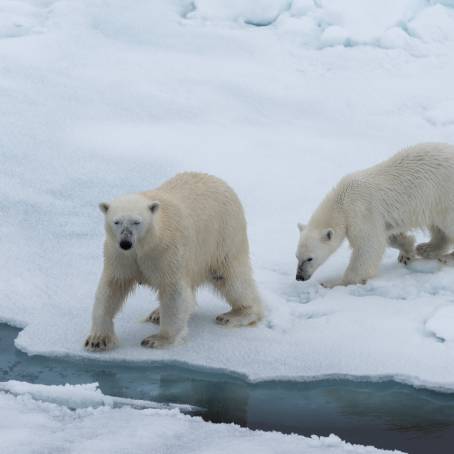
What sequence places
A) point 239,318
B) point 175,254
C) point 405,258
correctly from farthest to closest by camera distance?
point 405,258
point 239,318
point 175,254

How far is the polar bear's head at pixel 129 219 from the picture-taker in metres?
4.68

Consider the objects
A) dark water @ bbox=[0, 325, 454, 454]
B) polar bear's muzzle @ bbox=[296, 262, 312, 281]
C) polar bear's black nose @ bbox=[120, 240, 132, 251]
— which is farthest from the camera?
polar bear's muzzle @ bbox=[296, 262, 312, 281]

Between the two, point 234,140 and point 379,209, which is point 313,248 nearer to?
point 379,209

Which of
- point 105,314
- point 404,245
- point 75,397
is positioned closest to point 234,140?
point 404,245

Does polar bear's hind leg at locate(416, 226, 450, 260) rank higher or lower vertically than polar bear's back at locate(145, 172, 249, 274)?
lower

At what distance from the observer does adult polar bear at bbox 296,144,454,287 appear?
20.6 feet

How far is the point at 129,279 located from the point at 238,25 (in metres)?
6.65

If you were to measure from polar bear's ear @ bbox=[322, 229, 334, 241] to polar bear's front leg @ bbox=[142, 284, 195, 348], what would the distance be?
1529 mm

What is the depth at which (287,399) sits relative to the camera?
451cm

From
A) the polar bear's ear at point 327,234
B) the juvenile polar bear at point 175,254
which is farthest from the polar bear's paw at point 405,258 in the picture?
the juvenile polar bear at point 175,254

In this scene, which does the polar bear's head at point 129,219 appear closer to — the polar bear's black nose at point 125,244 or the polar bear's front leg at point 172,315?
the polar bear's black nose at point 125,244

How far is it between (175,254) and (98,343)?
650mm

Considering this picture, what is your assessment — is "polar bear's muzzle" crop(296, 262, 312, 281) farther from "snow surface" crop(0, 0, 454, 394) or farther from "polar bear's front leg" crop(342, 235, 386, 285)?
"polar bear's front leg" crop(342, 235, 386, 285)

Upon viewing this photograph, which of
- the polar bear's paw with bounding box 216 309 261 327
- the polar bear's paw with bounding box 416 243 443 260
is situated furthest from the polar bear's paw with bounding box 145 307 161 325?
the polar bear's paw with bounding box 416 243 443 260
